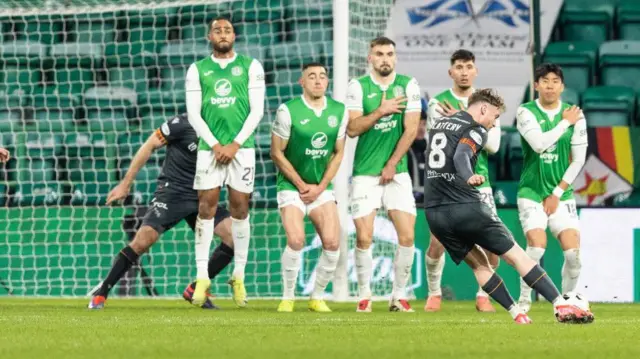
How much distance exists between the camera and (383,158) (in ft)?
31.6

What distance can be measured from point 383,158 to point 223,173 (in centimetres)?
120

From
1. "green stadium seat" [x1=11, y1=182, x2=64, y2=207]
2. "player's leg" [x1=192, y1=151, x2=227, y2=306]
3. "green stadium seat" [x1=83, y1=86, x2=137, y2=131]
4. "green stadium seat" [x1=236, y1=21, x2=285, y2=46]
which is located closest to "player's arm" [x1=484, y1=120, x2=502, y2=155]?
"player's leg" [x1=192, y1=151, x2=227, y2=306]

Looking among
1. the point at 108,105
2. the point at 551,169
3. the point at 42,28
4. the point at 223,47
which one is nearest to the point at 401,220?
the point at 551,169

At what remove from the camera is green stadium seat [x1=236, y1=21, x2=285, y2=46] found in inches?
567

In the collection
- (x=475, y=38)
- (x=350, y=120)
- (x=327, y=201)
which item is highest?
(x=475, y=38)

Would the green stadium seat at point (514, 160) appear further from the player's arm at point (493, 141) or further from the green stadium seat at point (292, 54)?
the player's arm at point (493, 141)

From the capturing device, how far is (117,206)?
1248 cm

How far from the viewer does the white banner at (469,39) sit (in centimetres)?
1449

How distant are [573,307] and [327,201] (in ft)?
8.75

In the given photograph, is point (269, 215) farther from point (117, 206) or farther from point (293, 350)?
point (293, 350)

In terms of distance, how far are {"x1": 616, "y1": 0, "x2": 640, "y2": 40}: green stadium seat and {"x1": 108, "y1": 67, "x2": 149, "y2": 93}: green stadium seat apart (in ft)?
18.6

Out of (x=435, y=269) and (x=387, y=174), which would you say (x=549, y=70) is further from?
(x=435, y=269)

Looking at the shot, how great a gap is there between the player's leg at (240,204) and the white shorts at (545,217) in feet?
6.60

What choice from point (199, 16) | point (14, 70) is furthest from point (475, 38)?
point (14, 70)
